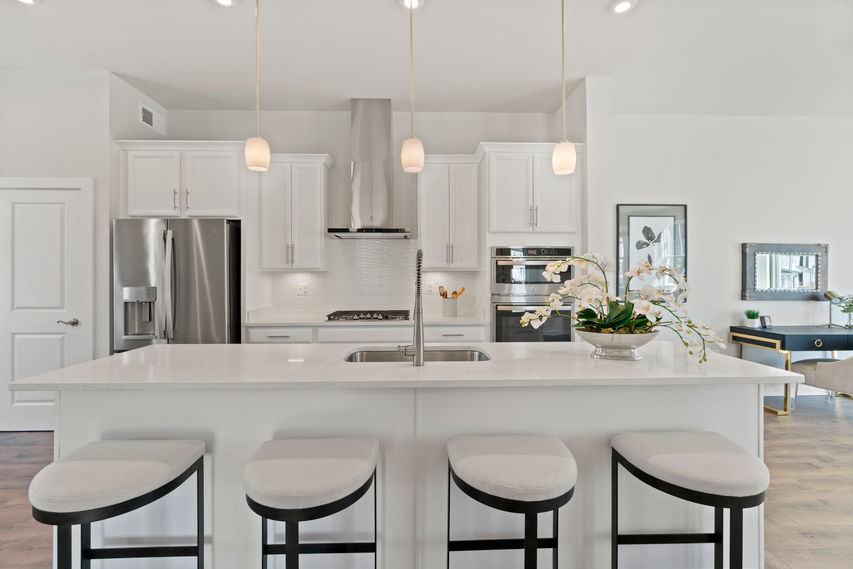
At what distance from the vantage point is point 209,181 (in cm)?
376

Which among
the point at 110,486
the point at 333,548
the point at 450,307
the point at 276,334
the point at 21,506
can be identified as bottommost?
the point at 21,506

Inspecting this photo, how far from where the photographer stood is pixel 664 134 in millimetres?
4367

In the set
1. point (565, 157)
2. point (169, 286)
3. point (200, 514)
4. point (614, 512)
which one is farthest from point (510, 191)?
point (200, 514)

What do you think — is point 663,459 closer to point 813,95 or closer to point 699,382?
point 699,382

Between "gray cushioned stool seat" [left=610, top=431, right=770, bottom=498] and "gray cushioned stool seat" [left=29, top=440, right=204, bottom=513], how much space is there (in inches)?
60.7

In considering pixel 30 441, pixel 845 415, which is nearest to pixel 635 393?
pixel 845 415

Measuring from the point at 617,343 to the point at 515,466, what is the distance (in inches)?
33.6

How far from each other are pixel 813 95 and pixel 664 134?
126cm

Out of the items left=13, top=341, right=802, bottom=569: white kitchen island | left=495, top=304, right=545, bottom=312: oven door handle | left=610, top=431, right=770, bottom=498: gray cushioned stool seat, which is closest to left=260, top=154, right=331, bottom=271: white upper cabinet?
left=495, top=304, right=545, bottom=312: oven door handle

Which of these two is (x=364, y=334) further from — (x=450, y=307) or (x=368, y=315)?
(x=450, y=307)

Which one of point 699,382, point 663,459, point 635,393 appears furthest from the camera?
point 635,393

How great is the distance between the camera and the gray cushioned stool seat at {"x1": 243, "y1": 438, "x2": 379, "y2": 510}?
1.22m

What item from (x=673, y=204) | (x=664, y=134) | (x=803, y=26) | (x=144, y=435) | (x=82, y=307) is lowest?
(x=144, y=435)

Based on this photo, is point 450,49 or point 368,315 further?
point 368,315
